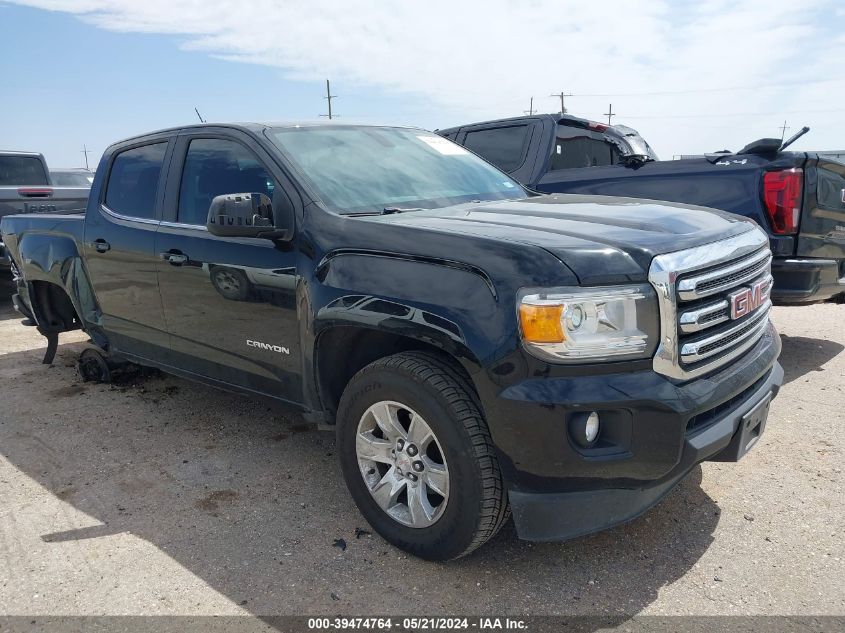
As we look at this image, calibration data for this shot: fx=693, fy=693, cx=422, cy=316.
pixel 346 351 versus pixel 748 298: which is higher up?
pixel 748 298

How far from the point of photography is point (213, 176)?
3834 mm

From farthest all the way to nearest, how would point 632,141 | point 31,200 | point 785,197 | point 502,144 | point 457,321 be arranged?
1. point 31,200
2. point 632,141
3. point 502,144
4. point 785,197
5. point 457,321

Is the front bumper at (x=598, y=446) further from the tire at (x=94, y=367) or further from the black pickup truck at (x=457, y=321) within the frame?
the tire at (x=94, y=367)

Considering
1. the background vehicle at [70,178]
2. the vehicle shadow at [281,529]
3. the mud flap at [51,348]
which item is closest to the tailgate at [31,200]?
the mud flap at [51,348]

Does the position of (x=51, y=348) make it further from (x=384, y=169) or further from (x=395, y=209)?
(x=395, y=209)

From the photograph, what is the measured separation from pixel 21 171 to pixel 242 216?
904 centimetres

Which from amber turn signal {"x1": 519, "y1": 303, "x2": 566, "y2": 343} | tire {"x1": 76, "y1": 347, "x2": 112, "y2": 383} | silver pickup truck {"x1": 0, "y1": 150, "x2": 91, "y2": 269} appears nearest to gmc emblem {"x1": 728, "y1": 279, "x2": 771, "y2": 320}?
amber turn signal {"x1": 519, "y1": 303, "x2": 566, "y2": 343}

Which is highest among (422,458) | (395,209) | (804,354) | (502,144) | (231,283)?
(502,144)

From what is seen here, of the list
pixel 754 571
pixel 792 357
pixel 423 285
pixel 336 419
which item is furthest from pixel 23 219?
pixel 792 357

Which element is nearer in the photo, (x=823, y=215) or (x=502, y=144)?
(x=823, y=215)

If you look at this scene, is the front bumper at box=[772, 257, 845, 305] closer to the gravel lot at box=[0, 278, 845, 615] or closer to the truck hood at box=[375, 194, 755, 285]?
the gravel lot at box=[0, 278, 845, 615]

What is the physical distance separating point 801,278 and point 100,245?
15.6 feet

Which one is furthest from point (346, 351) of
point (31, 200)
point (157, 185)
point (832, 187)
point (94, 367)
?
point (31, 200)

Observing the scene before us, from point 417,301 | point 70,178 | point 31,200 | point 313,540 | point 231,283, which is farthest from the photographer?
point 70,178
